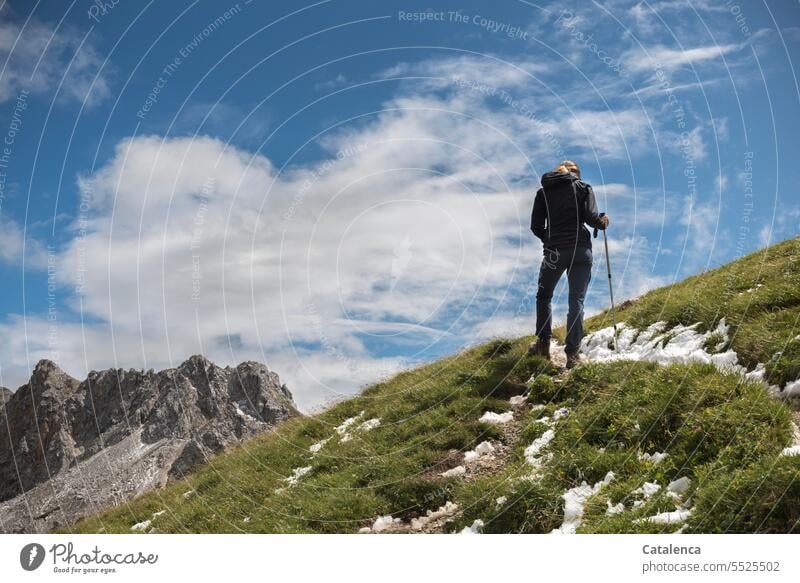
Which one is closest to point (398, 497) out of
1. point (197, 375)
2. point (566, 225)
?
point (566, 225)

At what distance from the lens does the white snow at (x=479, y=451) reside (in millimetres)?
12586

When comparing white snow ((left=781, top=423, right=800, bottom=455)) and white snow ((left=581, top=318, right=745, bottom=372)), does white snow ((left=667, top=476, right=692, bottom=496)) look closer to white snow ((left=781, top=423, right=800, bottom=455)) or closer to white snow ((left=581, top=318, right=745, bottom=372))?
white snow ((left=781, top=423, right=800, bottom=455))

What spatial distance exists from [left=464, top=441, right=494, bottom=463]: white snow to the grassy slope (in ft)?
0.70

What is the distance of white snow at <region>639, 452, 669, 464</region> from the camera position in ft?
29.1

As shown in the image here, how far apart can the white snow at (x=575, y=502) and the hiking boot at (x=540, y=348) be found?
6.27m

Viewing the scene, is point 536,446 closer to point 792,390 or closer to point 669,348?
point 669,348

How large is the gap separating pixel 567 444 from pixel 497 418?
315 centimetres

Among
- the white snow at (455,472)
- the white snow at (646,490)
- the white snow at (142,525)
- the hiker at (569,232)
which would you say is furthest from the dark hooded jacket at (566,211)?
Result: the white snow at (142,525)

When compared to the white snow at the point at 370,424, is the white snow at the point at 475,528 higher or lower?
lower

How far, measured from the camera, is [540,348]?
15516mm

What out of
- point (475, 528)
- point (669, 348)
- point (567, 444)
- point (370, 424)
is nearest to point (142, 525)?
point (370, 424)

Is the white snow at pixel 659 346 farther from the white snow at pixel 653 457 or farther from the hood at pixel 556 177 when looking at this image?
the hood at pixel 556 177

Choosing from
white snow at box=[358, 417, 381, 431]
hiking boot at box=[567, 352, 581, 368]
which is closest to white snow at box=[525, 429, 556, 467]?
hiking boot at box=[567, 352, 581, 368]
